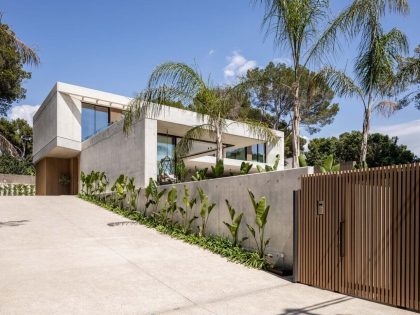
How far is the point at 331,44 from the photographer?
9914mm

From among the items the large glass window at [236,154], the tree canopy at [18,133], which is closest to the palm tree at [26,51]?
the large glass window at [236,154]

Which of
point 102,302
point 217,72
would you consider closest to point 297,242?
point 102,302

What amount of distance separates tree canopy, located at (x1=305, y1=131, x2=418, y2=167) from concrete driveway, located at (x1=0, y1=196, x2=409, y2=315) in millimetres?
22995

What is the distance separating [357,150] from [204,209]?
31132 millimetres

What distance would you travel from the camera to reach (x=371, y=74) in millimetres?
10328

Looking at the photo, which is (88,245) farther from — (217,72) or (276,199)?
(217,72)

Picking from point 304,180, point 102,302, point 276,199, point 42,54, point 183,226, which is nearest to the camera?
point 102,302

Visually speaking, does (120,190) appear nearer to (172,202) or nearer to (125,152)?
(125,152)

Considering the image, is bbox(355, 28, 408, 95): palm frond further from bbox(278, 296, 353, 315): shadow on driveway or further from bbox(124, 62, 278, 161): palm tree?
bbox(278, 296, 353, 315): shadow on driveway

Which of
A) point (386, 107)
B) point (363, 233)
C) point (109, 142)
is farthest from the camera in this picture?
point (109, 142)

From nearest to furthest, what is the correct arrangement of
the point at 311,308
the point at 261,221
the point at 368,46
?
the point at 311,308, the point at 261,221, the point at 368,46

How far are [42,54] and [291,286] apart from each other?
10126mm

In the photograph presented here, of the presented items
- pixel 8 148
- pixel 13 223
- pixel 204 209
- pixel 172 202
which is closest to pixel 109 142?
pixel 8 148

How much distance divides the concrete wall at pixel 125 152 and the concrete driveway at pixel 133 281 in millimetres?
3799
